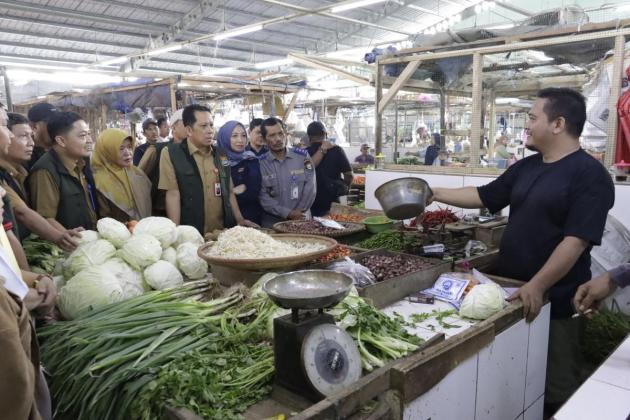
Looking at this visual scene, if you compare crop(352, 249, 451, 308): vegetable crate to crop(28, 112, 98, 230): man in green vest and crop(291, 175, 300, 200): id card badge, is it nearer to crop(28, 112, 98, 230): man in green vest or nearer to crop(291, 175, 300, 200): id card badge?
crop(291, 175, 300, 200): id card badge

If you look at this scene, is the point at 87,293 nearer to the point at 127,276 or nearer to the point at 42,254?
the point at 127,276

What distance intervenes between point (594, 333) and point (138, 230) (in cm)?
295

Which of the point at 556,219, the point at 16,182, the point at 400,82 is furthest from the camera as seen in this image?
the point at 400,82

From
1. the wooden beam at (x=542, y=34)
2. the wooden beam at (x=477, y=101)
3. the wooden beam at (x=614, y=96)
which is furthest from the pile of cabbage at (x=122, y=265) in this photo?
the wooden beam at (x=542, y=34)

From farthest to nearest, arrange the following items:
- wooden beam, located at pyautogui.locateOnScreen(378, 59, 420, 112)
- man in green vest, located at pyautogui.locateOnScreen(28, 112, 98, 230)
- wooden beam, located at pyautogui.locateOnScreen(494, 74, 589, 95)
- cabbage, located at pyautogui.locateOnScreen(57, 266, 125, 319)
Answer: wooden beam, located at pyautogui.locateOnScreen(494, 74, 589, 95)
wooden beam, located at pyautogui.locateOnScreen(378, 59, 420, 112)
man in green vest, located at pyautogui.locateOnScreen(28, 112, 98, 230)
cabbage, located at pyautogui.locateOnScreen(57, 266, 125, 319)

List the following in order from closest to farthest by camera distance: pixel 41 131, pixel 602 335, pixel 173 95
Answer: pixel 602 335, pixel 41 131, pixel 173 95

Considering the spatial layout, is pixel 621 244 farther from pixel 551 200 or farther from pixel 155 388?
pixel 155 388

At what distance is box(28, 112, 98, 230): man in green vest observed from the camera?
3150 millimetres

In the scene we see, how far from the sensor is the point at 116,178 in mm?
3752

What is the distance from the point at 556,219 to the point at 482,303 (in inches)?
29.9

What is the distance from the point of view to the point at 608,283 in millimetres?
2209

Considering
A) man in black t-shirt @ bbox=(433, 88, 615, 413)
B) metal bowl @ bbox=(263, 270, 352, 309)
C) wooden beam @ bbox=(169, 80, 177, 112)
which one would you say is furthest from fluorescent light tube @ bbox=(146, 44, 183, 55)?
metal bowl @ bbox=(263, 270, 352, 309)

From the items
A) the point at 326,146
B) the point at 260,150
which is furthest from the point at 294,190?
the point at 326,146

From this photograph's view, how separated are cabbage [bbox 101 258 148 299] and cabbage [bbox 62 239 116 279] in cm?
4
